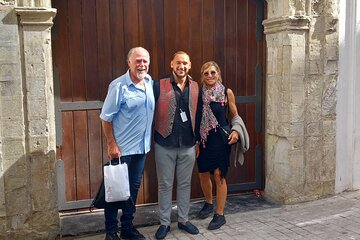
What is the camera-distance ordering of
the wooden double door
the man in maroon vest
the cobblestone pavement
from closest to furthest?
the man in maroon vest, the cobblestone pavement, the wooden double door

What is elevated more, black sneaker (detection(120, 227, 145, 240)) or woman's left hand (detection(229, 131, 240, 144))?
woman's left hand (detection(229, 131, 240, 144))

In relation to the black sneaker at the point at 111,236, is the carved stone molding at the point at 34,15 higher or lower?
higher

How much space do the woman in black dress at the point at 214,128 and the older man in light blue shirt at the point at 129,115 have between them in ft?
1.91

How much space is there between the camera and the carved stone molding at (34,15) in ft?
12.3

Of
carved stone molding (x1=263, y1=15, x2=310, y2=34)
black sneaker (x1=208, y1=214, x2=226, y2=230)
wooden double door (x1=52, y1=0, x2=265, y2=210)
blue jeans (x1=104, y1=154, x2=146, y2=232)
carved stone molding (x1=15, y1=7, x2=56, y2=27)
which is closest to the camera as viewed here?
carved stone molding (x1=15, y1=7, x2=56, y2=27)

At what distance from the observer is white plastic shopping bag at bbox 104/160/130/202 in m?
3.63

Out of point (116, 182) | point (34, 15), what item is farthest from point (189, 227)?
point (34, 15)

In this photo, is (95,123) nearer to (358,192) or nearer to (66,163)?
(66,163)

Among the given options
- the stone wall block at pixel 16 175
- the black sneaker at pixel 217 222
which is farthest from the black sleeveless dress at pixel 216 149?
the stone wall block at pixel 16 175

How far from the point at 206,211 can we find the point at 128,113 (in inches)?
59.6

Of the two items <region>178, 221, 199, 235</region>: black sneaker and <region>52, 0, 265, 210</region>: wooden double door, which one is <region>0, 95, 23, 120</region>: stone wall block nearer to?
<region>52, 0, 265, 210</region>: wooden double door

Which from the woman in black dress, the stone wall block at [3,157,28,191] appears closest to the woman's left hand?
the woman in black dress

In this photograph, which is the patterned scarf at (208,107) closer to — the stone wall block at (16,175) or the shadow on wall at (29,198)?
the shadow on wall at (29,198)

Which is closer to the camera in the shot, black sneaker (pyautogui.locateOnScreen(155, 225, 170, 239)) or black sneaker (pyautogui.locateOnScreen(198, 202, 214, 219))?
black sneaker (pyautogui.locateOnScreen(155, 225, 170, 239))
